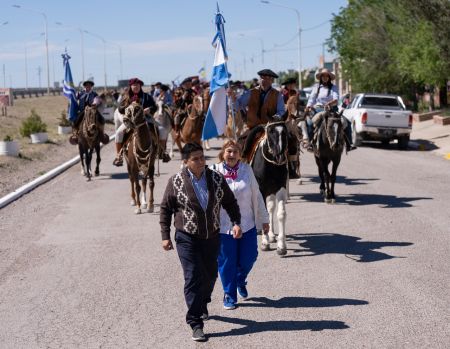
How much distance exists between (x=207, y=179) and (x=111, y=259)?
12.8 ft

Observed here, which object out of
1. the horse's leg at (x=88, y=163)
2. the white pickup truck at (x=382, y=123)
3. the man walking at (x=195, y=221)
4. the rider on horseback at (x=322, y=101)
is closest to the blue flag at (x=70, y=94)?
the horse's leg at (x=88, y=163)

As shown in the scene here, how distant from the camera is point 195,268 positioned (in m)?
7.39

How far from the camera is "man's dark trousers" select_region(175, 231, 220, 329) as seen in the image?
24.1 ft

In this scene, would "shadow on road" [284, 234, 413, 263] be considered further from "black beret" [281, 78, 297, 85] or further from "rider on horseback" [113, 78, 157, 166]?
"black beret" [281, 78, 297, 85]

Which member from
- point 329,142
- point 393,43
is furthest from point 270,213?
point 393,43

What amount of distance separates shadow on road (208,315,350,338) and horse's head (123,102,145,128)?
786 centimetres

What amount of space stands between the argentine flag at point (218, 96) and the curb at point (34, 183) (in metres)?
7.55

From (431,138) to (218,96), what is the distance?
23.9 metres

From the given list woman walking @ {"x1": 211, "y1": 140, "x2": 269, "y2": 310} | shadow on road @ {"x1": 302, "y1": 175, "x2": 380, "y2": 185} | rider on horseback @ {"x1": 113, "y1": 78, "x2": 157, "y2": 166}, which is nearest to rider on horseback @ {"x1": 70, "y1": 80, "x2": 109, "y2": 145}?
rider on horseback @ {"x1": 113, "y1": 78, "x2": 157, "y2": 166}

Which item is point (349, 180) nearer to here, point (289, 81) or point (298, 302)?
point (289, 81)

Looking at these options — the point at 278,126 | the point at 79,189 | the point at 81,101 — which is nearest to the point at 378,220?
the point at 278,126

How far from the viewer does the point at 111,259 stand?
1098 cm

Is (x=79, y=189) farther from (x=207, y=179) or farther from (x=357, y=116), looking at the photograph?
(x=357, y=116)

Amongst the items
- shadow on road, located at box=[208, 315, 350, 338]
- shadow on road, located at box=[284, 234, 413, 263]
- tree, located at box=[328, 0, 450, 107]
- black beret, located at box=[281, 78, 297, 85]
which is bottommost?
shadow on road, located at box=[208, 315, 350, 338]
